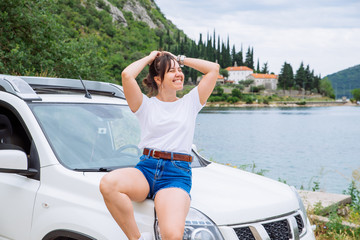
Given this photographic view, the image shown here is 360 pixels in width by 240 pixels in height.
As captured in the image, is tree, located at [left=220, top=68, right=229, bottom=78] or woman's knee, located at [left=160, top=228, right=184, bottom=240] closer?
woman's knee, located at [left=160, top=228, right=184, bottom=240]

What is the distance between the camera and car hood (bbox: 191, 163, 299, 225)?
2461 millimetres

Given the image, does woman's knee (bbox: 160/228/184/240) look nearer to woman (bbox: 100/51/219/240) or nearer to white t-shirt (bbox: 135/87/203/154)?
woman (bbox: 100/51/219/240)

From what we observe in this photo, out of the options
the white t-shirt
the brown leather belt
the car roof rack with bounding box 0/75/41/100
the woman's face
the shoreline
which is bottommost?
the shoreline

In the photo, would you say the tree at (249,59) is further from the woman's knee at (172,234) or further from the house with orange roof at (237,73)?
the woman's knee at (172,234)

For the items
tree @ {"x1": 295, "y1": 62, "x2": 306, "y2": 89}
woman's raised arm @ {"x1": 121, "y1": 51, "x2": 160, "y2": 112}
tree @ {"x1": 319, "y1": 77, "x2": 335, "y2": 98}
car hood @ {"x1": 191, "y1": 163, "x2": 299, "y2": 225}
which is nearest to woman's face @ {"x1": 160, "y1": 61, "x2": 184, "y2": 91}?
woman's raised arm @ {"x1": 121, "y1": 51, "x2": 160, "y2": 112}

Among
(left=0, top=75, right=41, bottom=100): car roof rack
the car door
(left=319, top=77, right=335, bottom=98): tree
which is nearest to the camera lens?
the car door

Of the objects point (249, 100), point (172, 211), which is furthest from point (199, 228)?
point (249, 100)

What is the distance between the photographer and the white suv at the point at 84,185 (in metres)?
2.48

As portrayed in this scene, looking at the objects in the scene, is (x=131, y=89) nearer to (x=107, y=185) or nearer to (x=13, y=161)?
(x=107, y=185)

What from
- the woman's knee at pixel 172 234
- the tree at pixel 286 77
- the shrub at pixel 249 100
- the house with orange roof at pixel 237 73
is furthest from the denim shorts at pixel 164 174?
the house with orange roof at pixel 237 73

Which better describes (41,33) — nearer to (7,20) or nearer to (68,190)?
(7,20)

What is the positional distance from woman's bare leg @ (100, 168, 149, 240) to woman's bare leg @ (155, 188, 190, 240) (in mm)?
139

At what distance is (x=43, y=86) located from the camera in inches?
149

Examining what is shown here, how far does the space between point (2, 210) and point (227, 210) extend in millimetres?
1815
